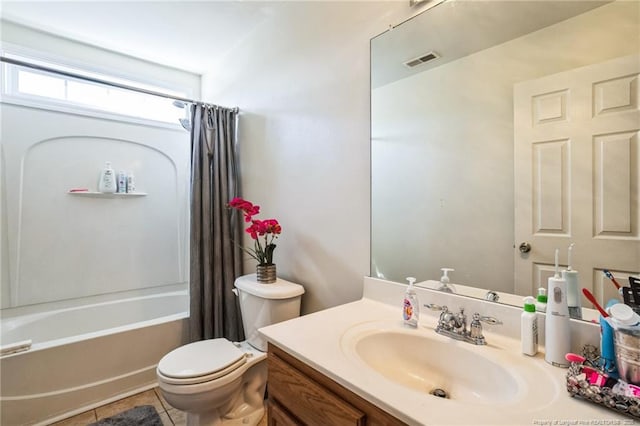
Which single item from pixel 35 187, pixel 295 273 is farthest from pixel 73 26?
pixel 295 273

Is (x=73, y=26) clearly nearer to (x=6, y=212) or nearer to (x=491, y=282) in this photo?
(x=6, y=212)

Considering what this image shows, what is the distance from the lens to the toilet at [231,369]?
1.34 metres

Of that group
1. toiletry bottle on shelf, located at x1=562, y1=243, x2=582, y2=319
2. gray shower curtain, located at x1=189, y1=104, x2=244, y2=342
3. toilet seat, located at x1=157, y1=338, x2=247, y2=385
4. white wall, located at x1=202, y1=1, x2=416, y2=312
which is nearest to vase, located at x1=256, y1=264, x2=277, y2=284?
white wall, located at x1=202, y1=1, x2=416, y2=312

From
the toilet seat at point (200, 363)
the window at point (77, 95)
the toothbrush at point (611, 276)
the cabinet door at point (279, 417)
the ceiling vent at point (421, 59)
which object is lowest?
the toilet seat at point (200, 363)

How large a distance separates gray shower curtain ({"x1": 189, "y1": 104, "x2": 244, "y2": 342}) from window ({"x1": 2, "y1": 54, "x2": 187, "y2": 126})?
48 cm

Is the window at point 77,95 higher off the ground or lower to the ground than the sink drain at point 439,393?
higher

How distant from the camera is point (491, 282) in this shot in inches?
42.1

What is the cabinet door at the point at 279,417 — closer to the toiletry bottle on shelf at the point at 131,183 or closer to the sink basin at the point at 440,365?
the sink basin at the point at 440,365

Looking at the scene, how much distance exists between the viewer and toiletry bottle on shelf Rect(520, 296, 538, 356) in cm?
83

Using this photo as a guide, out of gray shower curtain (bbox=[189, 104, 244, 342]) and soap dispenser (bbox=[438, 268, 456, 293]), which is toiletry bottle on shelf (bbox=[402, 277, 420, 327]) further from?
gray shower curtain (bbox=[189, 104, 244, 342])

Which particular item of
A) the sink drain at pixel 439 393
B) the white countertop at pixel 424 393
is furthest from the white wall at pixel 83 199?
the sink drain at pixel 439 393

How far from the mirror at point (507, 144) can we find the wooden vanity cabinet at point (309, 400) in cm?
61

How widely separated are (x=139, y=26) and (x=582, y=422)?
9.88ft

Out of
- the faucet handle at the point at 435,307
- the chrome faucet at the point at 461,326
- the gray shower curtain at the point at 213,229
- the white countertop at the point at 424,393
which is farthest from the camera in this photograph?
the gray shower curtain at the point at 213,229
